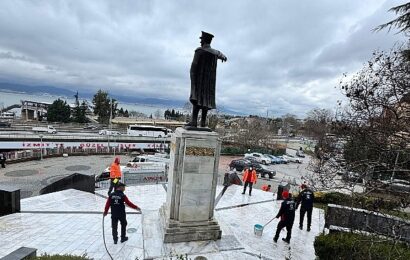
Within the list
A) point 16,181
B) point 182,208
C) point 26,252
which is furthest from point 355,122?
point 16,181

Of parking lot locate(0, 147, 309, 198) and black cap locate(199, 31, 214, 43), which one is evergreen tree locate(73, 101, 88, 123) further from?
black cap locate(199, 31, 214, 43)

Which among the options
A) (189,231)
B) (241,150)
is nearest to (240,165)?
(241,150)

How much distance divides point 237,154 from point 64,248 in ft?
118

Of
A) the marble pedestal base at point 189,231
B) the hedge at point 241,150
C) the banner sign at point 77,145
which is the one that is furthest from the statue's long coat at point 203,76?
the hedge at point 241,150

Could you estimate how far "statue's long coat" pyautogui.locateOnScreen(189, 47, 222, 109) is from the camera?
25.2 feet

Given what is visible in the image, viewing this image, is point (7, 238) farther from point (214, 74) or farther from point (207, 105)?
point (214, 74)

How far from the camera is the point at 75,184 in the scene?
12570 mm

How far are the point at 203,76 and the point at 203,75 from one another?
0.09 feet

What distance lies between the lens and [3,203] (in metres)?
9.09

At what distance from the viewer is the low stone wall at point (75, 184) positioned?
1226 centimetres

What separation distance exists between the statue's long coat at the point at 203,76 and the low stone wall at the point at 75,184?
7246 mm

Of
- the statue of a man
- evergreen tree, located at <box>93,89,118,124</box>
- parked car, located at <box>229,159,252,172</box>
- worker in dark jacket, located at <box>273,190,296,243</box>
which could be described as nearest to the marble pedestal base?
worker in dark jacket, located at <box>273,190,296,243</box>

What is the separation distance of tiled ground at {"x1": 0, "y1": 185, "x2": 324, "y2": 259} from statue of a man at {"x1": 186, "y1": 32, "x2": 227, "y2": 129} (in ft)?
11.1

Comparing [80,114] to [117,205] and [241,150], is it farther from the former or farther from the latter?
[117,205]
